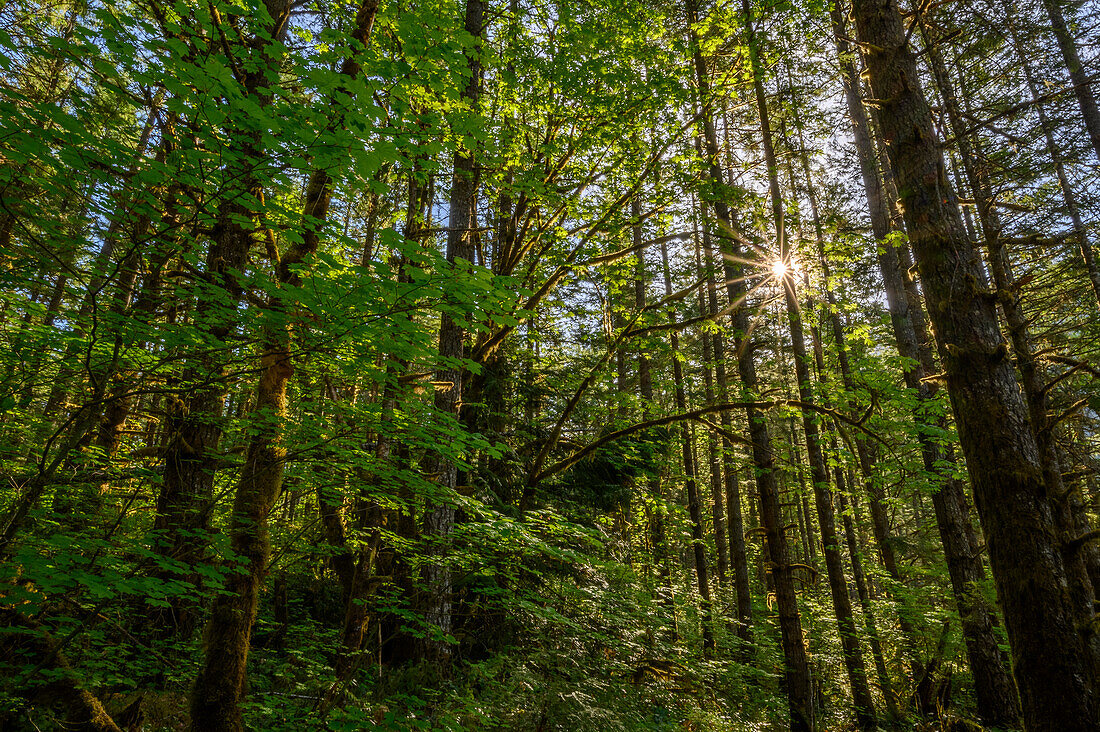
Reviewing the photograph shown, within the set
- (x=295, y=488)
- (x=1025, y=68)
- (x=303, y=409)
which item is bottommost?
(x=295, y=488)

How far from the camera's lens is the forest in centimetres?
302

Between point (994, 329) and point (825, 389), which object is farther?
point (825, 389)

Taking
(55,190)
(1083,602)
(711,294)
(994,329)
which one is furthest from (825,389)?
(711,294)

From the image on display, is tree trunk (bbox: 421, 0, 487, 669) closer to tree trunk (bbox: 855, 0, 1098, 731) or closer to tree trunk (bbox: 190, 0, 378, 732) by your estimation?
tree trunk (bbox: 190, 0, 378, 732)

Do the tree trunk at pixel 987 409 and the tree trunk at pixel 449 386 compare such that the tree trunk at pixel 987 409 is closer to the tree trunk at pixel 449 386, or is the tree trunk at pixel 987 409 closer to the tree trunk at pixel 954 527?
the tree trunk at pixel 954 527

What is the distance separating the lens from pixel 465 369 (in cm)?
789

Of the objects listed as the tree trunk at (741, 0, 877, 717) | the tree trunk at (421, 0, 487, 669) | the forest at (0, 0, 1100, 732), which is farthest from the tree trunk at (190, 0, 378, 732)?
the tree trunk at (741, 0, 877, 717)

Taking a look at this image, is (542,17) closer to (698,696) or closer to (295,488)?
(295,488)

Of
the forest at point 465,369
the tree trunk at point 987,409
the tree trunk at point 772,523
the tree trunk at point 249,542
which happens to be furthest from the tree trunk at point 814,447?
the tree trunk at point 249,542

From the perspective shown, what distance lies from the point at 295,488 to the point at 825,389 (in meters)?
6.73

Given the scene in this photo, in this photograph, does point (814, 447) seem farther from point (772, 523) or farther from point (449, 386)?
point (449, 386)

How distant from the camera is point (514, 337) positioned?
999cm

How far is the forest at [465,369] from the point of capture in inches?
119

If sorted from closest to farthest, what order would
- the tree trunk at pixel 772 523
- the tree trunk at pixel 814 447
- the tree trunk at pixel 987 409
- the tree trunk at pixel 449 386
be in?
1. the tree trunk at pixel 987 409
2. the tree trunk at pixel 449 386
3. the tree trunk at pixel 772 523
4. the tree trunk at pixel 814 447
